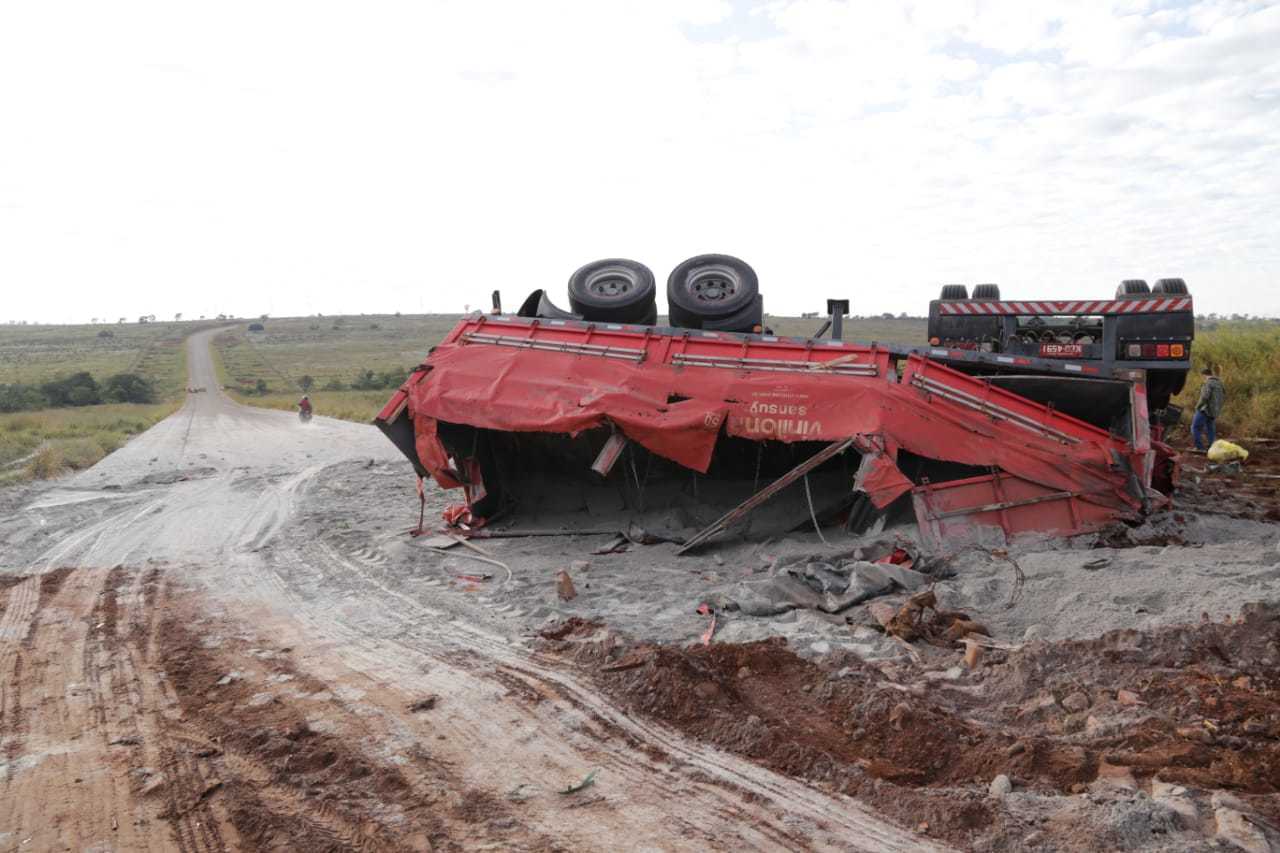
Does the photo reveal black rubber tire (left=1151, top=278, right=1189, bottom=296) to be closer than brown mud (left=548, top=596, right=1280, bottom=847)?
No

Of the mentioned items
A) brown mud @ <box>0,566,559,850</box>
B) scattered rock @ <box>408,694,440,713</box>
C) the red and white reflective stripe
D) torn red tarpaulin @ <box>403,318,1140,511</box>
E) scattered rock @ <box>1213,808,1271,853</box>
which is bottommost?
brown mud @ <box>0,566,559,850</box>

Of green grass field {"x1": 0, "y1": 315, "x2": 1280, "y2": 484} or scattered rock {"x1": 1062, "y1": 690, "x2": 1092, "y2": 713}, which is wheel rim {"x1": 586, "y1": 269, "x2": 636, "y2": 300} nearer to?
green grass field {"x1": 0, "y1": 315, "x2": 1280, "y2": 484}

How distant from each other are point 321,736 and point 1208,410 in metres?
13.7

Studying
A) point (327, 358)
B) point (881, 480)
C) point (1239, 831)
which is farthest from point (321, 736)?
point (327, 358)

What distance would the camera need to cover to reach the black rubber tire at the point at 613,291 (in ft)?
35.2

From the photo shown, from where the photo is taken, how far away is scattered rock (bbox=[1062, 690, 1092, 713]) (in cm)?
473

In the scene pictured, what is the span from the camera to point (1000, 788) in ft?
13.2

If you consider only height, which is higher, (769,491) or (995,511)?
(769,491)

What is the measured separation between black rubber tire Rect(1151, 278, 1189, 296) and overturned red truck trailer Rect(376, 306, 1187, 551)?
306cm

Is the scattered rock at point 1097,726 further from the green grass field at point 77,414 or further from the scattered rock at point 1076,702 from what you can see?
the green grass field at point 77,414

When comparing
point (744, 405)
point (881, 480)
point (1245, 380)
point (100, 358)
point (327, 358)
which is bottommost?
point (327, 358)

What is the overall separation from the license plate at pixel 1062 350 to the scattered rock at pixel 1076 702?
6.90m

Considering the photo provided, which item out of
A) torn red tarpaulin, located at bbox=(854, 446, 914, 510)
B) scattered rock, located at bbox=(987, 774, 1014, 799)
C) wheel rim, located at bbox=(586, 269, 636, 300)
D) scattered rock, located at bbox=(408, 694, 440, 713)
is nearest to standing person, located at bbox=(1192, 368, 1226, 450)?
torn red tarpaulin, located at bbox=(854, 446, 914, 510)

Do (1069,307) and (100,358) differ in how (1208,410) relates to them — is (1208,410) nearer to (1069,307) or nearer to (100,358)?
(1069,307)
